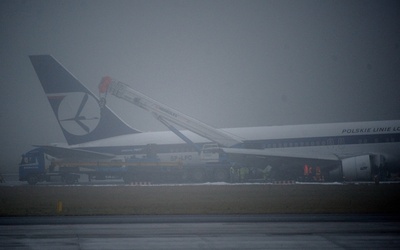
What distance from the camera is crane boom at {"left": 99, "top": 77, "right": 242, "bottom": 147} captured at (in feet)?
178

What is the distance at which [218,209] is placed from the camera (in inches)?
1009

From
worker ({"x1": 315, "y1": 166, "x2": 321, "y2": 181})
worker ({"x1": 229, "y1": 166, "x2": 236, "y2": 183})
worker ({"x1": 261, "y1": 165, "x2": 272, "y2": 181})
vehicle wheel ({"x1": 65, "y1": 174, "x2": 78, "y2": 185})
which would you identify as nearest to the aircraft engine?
worker ({"x1": 315, "y1": 166, "x2": 321, "y2": 181})

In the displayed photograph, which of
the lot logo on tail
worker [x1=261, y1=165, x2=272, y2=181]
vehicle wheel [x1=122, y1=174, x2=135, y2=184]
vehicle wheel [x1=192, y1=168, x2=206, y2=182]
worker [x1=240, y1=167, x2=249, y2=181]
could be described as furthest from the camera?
the lot logo on tail

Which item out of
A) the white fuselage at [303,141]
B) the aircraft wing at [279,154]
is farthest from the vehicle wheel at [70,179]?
the aircraft wing at [279,154]

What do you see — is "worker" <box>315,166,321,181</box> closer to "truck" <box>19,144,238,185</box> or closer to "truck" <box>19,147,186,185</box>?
"truck" <box>19,144,238,185</box>

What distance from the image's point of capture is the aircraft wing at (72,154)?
51000mm

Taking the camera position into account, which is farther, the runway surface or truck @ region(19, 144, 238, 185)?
truck @ region(19, 144, 238, 185)

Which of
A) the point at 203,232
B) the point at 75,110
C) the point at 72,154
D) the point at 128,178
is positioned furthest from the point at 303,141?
the point at 203,232

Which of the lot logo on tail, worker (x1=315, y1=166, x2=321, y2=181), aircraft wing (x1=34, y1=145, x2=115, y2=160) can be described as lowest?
worker (x1=315, y1=166, x2=321, y2=181)

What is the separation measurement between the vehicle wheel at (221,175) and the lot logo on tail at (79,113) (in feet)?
44.5

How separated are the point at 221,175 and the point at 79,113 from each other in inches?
633

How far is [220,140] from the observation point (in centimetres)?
5384

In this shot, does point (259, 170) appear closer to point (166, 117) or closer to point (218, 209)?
point (166, 117)

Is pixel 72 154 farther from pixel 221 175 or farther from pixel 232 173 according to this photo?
pixel 232 173
